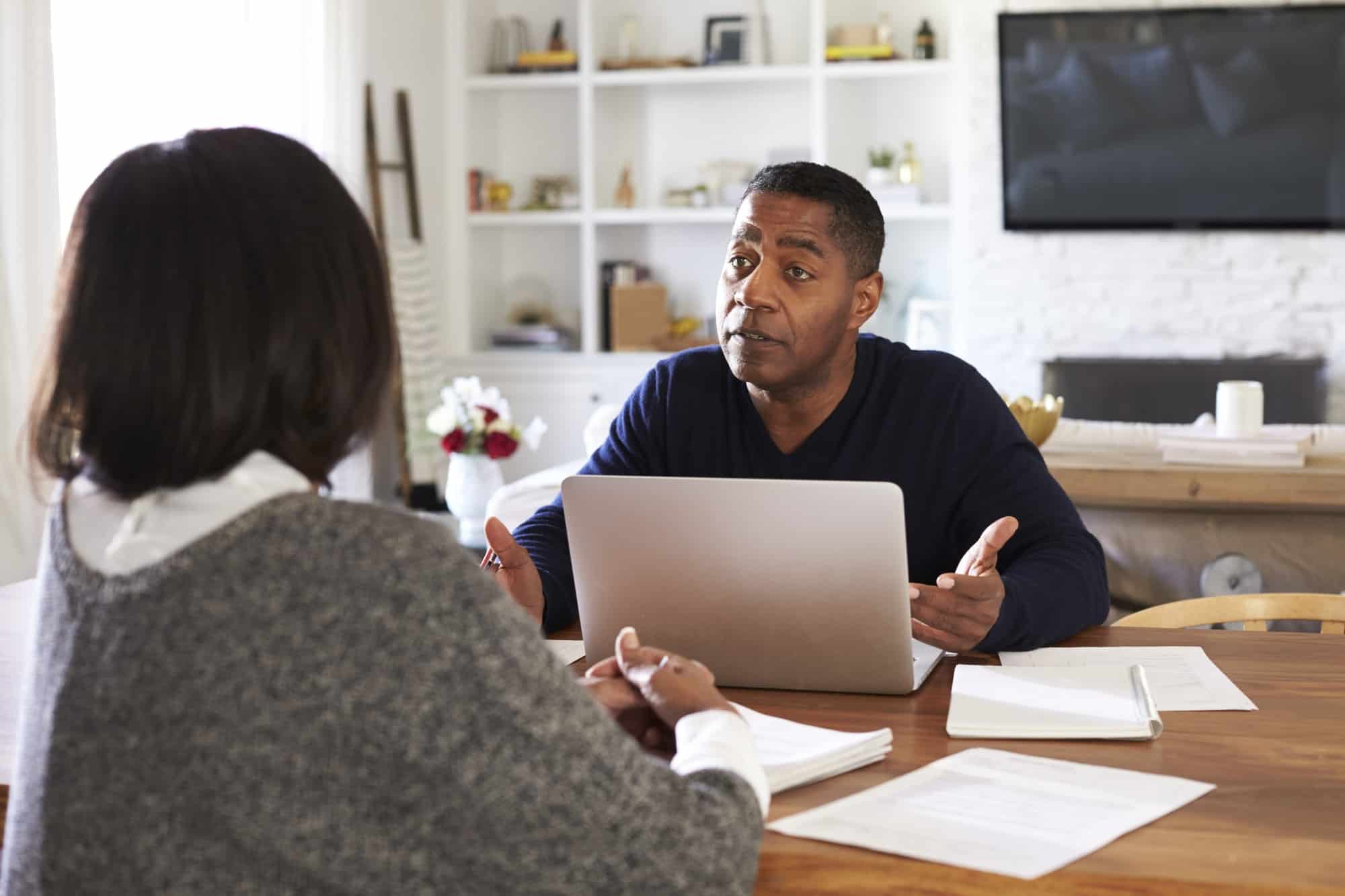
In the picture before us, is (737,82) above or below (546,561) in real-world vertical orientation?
above

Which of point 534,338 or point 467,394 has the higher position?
point 534,338

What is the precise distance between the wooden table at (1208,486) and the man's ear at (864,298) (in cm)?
94

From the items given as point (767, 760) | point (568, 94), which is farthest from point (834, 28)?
point (767, 760)

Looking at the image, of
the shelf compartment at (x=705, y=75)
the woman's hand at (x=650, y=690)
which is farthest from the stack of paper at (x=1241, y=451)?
the shelf compartment at (x=705, y=75)

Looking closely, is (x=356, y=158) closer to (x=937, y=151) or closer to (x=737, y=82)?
(x=737, y=82)

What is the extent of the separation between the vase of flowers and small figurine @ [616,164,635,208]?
299cm

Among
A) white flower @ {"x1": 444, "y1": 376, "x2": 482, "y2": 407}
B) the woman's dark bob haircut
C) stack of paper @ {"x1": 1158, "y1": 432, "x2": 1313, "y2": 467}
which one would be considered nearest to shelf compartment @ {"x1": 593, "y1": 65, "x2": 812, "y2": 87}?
white flower @ {"x1": 444, "y1": 376, "x2": 482, "y2": 407}

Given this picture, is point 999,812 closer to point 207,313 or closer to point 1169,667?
point 1169,667

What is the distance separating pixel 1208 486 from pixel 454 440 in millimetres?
1525

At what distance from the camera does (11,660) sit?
1589 millimetres

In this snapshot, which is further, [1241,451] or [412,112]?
[412,112]

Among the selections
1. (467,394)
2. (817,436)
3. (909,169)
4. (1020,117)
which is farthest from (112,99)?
(1020,117)

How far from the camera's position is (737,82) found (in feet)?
20.0

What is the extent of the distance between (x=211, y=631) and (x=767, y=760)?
1.72 feet
